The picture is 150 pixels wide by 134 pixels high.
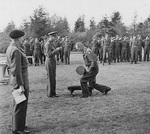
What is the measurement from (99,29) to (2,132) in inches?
1034

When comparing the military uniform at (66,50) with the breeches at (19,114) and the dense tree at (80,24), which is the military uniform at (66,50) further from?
the dense tree at (80,24)

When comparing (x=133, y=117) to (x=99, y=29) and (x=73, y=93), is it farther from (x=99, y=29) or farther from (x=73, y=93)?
(x=99, y=29)

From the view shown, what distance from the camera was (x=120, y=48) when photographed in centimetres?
2050

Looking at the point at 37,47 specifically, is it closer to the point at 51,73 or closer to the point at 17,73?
the point at 51,73

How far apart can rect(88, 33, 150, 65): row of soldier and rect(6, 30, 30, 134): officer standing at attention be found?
13861 mm

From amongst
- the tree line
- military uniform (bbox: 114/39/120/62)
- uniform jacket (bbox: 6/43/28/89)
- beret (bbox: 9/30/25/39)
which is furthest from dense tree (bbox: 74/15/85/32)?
uniform jacket (bbox: 6/43/28/89)

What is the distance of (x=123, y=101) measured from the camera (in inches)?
303

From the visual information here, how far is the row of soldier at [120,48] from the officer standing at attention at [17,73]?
→ 13861 mm

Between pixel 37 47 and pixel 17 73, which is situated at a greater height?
pixel 37 47

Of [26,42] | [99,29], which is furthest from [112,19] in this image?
[26,42]

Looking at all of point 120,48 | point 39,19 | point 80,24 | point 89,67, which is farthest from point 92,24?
point 89,67

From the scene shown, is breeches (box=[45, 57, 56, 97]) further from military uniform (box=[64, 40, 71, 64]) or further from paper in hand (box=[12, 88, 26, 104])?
military uniform (box=[64, 40, 71, 64])

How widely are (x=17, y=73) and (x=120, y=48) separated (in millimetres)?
16383

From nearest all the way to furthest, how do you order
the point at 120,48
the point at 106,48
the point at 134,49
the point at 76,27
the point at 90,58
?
1. the point at 90,58
2. the point at 106,48
3. the point at 134,49
4. the point at 120,48
5. the point at 76,27
